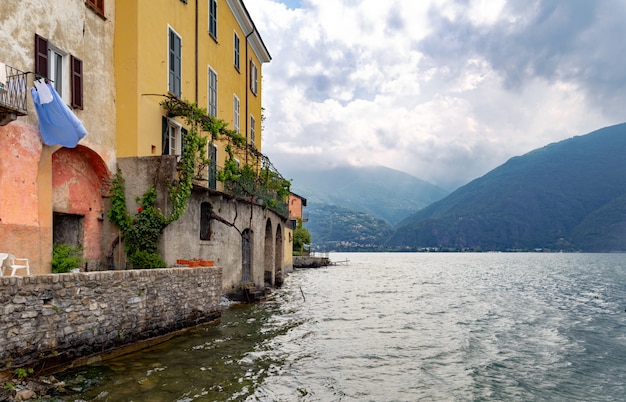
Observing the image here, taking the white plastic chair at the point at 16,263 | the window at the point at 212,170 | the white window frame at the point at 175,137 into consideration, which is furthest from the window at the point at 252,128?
the white plastic chair at the point at 16,263

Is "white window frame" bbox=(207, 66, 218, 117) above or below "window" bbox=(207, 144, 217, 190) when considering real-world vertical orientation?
above

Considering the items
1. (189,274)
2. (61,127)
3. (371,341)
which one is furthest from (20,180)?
(371,341)

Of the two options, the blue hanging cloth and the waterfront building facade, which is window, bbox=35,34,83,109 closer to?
the waterfront building facade

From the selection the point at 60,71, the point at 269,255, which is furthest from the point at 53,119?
the point at 269,255

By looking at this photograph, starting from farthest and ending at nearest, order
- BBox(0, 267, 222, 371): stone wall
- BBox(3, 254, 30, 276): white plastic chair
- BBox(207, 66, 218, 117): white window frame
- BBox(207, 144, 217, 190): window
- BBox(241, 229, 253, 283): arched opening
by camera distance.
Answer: BBox(241, 229, 253, 283): arched opening → BBox(207, 66, 218, 117): white window frame → BBox(207, 144, 217, 190): window → BBox(3, 254, 30, 276): white plastic chair → BBox(0, 267, 222, 371): stone wall

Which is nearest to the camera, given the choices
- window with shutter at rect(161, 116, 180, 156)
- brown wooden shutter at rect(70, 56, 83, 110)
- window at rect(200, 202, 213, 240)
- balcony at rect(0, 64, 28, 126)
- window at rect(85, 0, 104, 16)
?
balcony at rect(0, 64, 28, 126)

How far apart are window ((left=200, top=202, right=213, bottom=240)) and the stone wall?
16.8ft

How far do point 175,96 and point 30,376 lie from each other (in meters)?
11.5

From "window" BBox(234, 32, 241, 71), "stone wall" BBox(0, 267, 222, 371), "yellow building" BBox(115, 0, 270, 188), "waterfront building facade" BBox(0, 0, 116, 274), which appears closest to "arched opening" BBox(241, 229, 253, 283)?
"yellow building" BBox(115, 0, 270, 188)

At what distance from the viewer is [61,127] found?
40.5 ft

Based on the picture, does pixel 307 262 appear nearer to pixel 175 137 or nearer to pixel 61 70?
pixel 175 137

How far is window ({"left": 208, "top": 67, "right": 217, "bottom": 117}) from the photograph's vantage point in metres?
21.5

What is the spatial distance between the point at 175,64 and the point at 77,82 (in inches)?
183

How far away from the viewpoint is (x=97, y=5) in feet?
49.5
